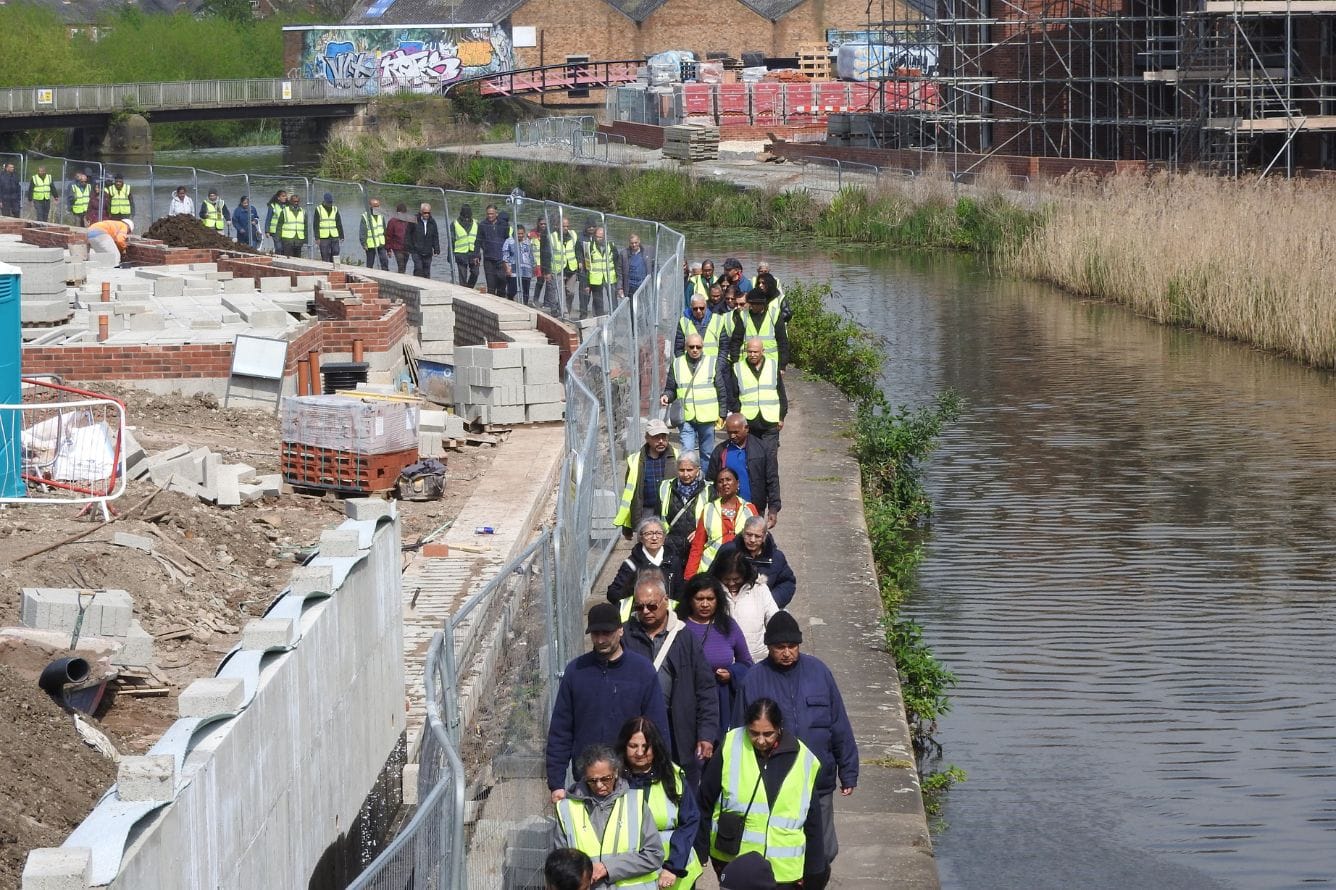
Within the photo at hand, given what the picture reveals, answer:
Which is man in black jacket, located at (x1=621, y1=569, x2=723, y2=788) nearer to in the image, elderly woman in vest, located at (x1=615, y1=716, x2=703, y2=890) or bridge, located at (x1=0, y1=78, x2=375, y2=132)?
elderly woman in vest, located at (x1=615, y1=716, x2=703, y2=890)

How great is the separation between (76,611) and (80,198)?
91.6 ft

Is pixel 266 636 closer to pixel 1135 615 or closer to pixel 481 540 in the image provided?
pixel 481 540

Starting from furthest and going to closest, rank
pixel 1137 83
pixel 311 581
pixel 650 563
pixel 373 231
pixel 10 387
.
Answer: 1. pixel 1137 83
2. pixel 373 231
3. pixel 10 387
4. pixel 650 563
5. pixel 311 581

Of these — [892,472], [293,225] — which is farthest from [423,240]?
[892,472]

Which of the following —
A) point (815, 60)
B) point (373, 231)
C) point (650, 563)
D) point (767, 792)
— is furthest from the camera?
point (815, 60)

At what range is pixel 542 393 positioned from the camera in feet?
66.9

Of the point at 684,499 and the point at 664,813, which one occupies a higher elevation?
the point at 684,499

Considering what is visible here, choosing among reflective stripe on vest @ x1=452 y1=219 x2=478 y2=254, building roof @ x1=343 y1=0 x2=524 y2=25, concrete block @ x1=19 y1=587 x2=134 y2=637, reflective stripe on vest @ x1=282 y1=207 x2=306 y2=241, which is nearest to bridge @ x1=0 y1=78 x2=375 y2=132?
building roof @ x1=343 y1=0 x2=524 y2=25

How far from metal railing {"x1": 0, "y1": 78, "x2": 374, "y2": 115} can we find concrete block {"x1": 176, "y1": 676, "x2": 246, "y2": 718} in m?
67.9

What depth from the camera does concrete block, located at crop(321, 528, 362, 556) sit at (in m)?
9.68

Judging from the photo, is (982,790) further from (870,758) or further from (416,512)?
(416,512)

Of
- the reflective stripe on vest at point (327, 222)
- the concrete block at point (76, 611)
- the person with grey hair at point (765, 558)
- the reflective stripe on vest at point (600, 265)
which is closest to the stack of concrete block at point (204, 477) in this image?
the concrete block at point (76, 611)

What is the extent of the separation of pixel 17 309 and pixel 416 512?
11.8 feet

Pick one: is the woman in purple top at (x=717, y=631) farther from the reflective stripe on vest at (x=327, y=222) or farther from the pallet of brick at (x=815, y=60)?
the pallet of brick at (x=815, y=60)
